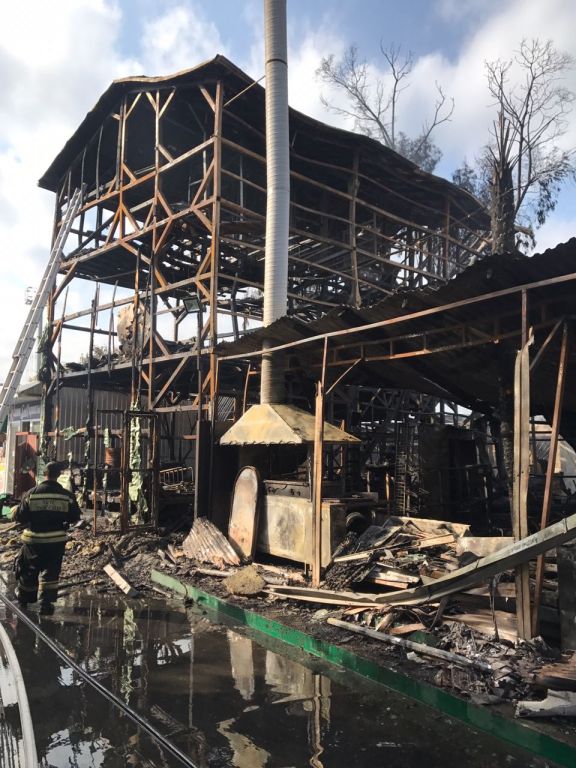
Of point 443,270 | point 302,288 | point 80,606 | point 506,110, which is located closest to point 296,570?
point 80,606

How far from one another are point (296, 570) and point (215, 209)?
8.17 meters

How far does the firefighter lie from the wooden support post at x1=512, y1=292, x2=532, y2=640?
5.52m

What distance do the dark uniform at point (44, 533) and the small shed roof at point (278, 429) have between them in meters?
3.06

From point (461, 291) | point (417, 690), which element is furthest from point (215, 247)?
point (417, 690)

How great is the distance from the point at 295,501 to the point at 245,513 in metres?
1.26

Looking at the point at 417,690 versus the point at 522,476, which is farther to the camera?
the point at 522,476

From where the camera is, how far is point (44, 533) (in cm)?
698

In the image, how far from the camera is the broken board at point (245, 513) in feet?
30.0

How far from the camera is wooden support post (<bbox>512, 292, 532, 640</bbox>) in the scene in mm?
4953

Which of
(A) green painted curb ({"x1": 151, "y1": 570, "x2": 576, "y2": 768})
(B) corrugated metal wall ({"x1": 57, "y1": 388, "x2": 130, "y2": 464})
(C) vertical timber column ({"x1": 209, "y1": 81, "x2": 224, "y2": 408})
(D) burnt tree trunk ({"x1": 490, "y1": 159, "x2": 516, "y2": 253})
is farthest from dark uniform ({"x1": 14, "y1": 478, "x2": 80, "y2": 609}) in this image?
(D) burnt tree trunk ({"x1": 490, "y1": 159, "x2": 516, "y2": 253})

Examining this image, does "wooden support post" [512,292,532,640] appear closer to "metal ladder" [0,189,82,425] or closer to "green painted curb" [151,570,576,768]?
"green painted curb" [151,570,576,768]

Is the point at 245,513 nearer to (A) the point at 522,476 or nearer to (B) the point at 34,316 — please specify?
(A) the point at 522,476

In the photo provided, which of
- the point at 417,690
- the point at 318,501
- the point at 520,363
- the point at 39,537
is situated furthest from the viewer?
the point at 318,501

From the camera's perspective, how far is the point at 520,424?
5.15 meters
